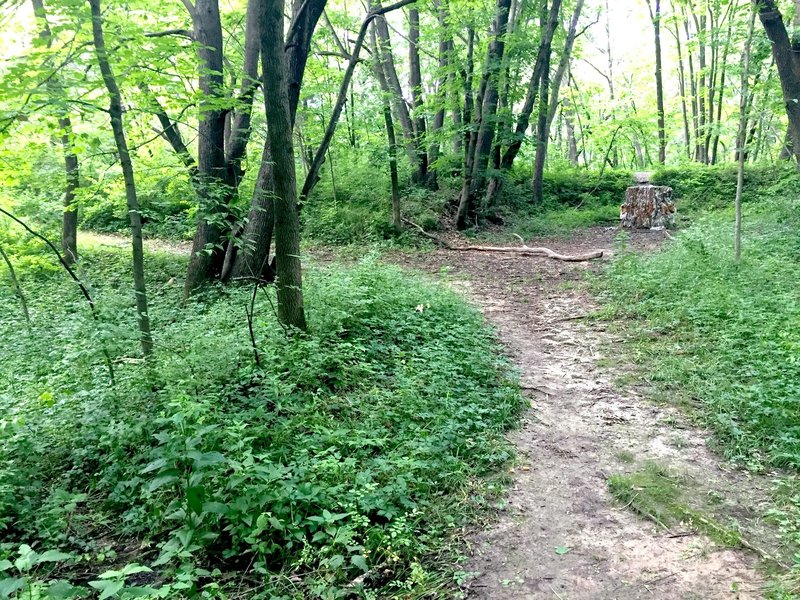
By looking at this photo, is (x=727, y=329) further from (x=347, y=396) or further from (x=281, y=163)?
(x=281, y=163)

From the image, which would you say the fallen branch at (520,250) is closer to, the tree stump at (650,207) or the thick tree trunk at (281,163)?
the tree stump at (650,207)

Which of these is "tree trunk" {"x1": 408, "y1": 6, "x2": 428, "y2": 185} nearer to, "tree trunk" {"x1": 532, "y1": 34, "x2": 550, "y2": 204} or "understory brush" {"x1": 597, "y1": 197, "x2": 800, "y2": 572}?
"tree trunk" {"x1": 532, "y1": 34, "x2": 550, "y2": 204}

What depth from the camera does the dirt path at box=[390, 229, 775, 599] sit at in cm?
286

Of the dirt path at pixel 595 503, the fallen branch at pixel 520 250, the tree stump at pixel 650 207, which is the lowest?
the dirt path at pixel 595 503

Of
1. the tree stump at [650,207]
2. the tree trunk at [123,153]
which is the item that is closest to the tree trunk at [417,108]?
Answer: the tree stump at [650,207]

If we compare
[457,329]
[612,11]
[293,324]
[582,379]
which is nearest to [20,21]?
[293,324]

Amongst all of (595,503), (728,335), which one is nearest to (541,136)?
(728,335)

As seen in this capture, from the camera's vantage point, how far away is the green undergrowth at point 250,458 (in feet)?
9.64

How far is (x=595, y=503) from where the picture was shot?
3.59 meters

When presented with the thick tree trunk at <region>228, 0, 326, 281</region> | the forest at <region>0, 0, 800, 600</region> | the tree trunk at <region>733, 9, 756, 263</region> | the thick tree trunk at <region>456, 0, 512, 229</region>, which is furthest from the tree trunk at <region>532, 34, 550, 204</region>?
the thick tree trunk at <region>228, 0, 326, 281</region>

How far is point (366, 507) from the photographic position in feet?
10.8

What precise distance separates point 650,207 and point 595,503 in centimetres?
1239

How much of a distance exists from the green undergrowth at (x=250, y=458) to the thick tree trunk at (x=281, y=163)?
44cm

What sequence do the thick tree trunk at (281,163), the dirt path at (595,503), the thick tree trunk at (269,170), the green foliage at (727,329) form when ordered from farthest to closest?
the thick tree trunk at (269,170) → the thick tree trunk at (281,163) → the green foliage at (727,329) → the dirt path at (595,503)
